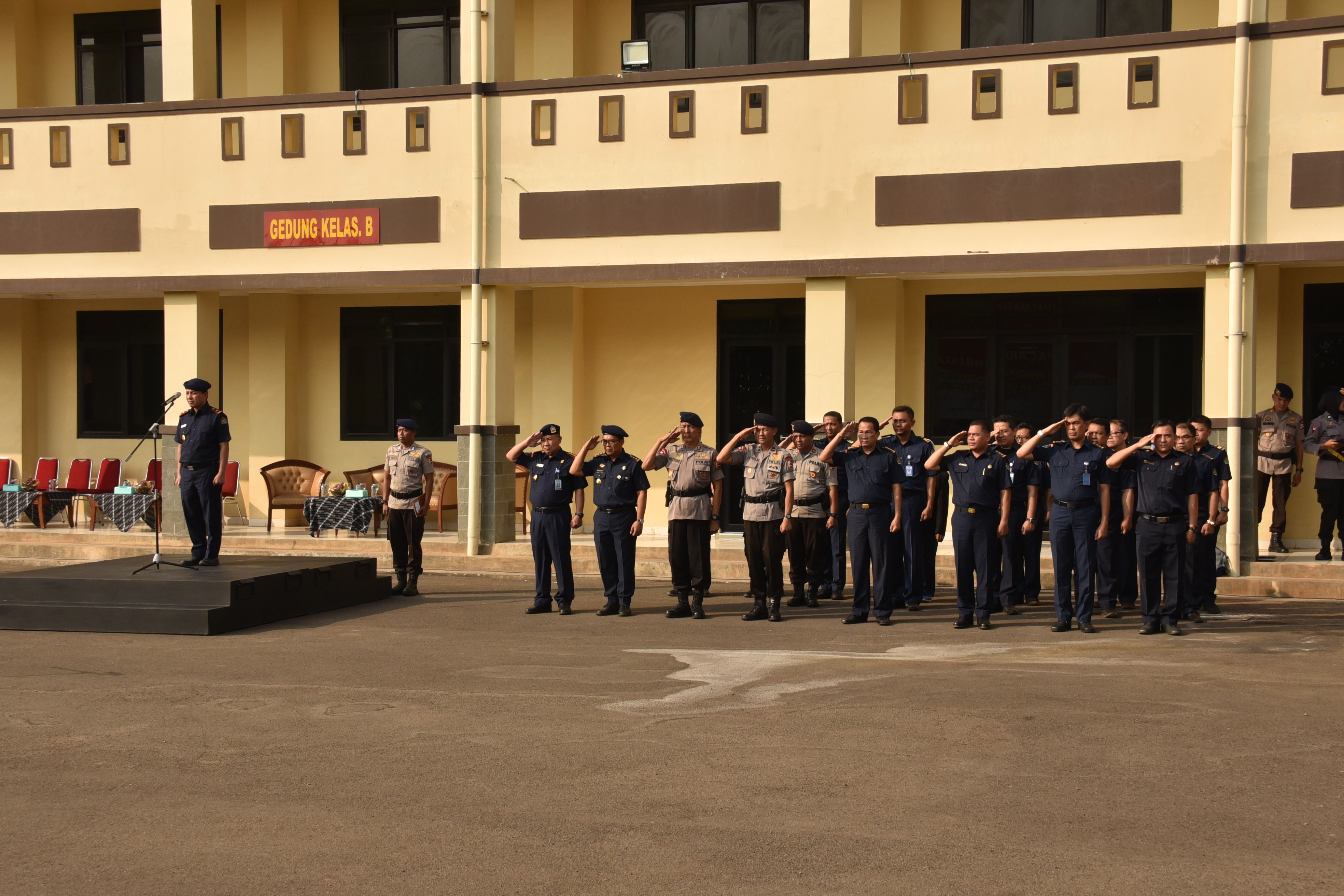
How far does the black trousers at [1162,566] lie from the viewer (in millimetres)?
10922

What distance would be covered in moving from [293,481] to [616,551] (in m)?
7.67

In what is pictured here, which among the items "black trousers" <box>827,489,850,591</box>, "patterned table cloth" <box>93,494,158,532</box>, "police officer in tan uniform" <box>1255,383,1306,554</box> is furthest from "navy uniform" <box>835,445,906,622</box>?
"patterned table cloth" <box>93,494,158,532</box>

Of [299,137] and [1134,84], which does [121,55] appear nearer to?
[299,137]

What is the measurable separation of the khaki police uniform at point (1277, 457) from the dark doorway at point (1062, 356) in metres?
1.46

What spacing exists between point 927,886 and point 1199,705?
146 inches

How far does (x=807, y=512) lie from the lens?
41.6 feet

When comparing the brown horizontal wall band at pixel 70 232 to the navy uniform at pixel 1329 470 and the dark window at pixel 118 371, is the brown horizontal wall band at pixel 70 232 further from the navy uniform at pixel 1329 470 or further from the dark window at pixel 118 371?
the navy uniform at pixel 1329 470

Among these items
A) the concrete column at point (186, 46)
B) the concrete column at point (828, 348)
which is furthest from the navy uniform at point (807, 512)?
the concrete column at point (186, 46)

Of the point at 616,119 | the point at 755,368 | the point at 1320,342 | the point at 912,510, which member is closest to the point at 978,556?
the point at 912,510

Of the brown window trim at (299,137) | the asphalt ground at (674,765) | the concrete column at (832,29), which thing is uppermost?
the concrete column at (832,29)

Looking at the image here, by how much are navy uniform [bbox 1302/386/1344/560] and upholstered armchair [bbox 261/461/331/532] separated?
1218 centimetres

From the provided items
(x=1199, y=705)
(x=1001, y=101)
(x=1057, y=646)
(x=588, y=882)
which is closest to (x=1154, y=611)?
(x=1057, y=646)

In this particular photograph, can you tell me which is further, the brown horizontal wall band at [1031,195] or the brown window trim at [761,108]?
the brown window trim at [761,108]

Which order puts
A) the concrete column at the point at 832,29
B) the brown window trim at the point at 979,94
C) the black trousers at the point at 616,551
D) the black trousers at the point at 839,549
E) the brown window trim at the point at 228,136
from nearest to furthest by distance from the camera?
the black trousers at the point at 616,551, the black trousers at the point at 839,549, the brown window trim at the point at 979,94, the concrete column at the point at 832,29, the brown window trim at the point at 228,136
